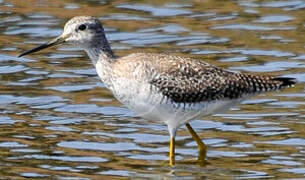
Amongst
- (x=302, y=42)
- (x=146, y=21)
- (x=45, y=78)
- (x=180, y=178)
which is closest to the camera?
(x=180, y=178)

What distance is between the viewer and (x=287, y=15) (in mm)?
19672

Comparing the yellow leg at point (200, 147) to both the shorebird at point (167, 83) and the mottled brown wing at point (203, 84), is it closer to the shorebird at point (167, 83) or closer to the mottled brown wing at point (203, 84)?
the shorebird at point (167, 83)

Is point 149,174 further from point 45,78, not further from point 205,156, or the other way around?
point 45,78

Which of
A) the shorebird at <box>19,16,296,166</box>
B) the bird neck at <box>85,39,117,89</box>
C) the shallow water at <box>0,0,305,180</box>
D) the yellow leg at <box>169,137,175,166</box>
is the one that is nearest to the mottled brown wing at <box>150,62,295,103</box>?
the shorebird at <box>19,16,296,166</box>

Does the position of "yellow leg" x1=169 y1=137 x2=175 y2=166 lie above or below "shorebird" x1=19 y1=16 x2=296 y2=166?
below

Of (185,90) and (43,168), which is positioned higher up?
(185,90)

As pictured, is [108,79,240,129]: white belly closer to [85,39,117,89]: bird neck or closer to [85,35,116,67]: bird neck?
[85,39,117,89]: bird neck

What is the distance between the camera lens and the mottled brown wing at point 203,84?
1255 centimetres

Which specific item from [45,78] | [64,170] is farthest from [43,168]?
[45,78]

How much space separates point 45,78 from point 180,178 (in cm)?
490

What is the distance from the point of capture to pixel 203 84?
1270cm

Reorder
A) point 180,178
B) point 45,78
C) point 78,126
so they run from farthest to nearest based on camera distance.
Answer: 1. point 45,78
2. point 78,126
3. point 180,178

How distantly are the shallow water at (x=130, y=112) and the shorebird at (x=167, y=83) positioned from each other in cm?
60

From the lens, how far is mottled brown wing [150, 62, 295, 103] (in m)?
12.6
